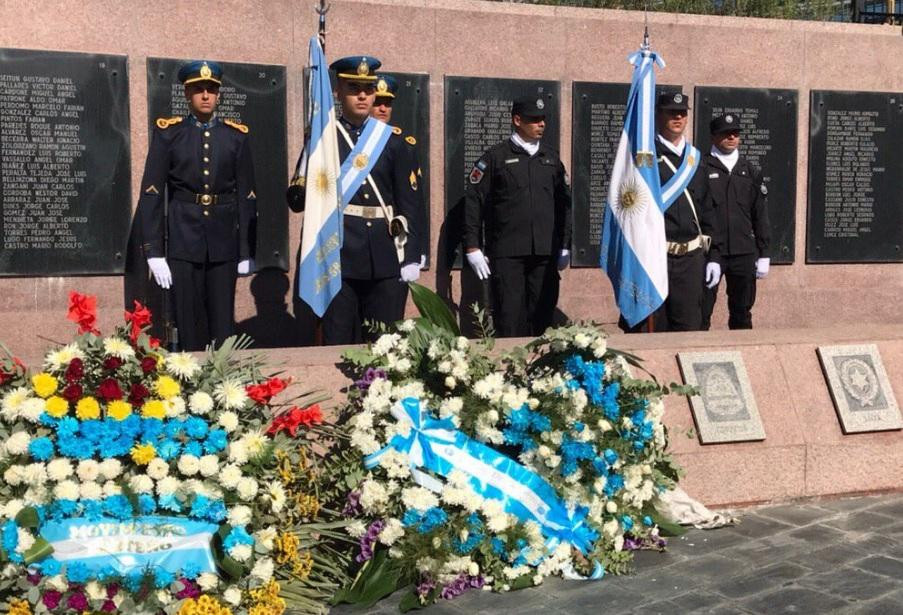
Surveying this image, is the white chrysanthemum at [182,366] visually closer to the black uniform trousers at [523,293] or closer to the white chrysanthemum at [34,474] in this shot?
the white chrysanthemum at [34,474]

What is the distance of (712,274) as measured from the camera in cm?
670

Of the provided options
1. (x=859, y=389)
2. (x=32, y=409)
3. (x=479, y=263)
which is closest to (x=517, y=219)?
(x=479, y=263)

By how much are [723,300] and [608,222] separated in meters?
1.67

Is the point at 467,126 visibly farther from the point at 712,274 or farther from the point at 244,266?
the point at 244,266

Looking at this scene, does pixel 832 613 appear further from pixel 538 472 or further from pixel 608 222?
pixel 608 222

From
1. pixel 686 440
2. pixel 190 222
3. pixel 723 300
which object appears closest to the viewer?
pixel 686 440

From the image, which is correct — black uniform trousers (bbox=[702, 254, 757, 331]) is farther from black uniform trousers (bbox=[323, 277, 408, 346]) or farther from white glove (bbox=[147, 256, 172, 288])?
white glove (bbox=[147, 256, 172, 288])

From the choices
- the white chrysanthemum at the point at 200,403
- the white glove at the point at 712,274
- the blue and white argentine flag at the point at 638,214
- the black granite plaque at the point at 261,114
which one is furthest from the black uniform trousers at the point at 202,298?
the white glove at the point at 712,274

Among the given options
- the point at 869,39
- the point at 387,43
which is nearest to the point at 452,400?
the point at 387,43

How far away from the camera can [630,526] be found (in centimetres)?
410

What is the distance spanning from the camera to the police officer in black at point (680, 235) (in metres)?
6.42

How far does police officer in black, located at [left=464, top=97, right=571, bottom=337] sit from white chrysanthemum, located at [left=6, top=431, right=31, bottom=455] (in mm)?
3374

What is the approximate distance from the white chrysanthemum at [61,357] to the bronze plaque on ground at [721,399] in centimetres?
233

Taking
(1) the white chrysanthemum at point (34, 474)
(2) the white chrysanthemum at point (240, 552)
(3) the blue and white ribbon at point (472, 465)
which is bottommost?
(2) the white chrysanthemum at point (240, 552)
